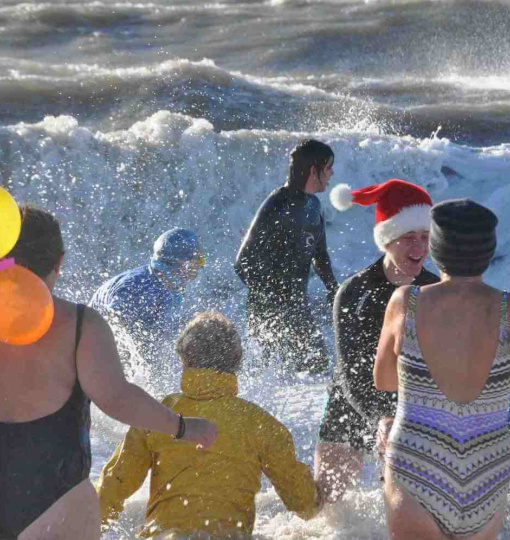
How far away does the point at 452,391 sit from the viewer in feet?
10.5

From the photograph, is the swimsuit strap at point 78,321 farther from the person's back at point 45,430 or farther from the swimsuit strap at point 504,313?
the swimsuit strap at point 504,313

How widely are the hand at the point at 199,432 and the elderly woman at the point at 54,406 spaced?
62 millimetres

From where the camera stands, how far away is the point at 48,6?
27.3m

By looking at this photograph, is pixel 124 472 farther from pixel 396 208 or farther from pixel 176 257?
pixel 176 257

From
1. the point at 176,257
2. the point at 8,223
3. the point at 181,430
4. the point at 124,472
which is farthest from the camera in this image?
the point at 176,257

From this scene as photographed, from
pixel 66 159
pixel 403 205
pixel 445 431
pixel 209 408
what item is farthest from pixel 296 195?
pixel 66 159

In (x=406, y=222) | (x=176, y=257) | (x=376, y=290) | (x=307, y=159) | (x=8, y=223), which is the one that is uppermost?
(x=8, y=223)

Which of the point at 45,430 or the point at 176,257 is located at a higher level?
the point at 45,430

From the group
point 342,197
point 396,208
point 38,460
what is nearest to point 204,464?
point 38,460

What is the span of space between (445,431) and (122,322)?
2955 millimetres

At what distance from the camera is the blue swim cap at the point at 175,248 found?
19.9ft

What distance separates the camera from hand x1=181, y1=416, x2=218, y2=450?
339 centimetres

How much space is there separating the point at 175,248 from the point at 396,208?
1867 mm

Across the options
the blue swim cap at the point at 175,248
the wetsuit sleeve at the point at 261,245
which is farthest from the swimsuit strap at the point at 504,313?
the wetsuit sleeve at the point at 261,245
